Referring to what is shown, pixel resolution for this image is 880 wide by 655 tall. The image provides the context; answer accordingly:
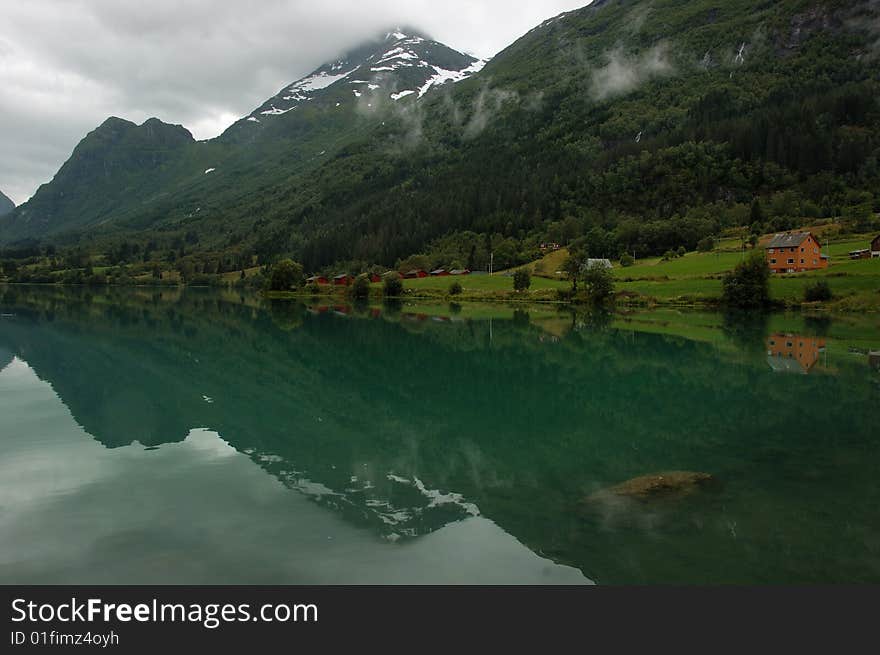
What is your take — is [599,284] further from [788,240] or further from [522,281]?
[788,240]

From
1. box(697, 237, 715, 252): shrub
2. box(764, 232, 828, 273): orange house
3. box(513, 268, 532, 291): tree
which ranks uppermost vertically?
box(697, 237, 715, 252): shrub

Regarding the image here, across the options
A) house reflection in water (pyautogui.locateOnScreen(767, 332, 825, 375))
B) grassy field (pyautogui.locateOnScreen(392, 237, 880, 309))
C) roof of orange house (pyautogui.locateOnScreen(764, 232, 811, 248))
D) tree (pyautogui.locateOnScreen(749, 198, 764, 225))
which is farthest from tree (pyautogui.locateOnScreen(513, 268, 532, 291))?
house reflection in water (pyautogui.locateOnScreen(767, 332, 825, 375))

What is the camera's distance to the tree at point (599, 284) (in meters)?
97.2

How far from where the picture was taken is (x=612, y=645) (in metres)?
8.48

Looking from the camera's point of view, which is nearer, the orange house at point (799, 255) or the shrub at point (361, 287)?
the orange house at point (799, 255)

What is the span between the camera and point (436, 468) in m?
17.8

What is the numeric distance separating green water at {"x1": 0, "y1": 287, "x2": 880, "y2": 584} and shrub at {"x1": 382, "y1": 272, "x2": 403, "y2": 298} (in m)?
91.4

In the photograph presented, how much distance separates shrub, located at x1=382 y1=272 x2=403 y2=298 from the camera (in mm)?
132125

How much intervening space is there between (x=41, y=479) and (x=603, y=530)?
14.7 metres

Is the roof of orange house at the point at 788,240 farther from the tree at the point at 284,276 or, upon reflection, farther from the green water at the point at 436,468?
the tree at the point at 284,276

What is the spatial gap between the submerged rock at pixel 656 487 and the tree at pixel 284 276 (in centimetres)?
13258

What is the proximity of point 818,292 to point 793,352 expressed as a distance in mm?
45835

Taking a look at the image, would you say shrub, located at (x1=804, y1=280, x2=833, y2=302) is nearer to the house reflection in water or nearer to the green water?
the house reflection in water

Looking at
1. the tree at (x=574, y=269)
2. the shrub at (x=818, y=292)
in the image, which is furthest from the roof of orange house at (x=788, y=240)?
the tree at (x=574, y=269)
